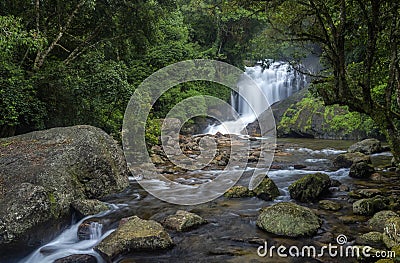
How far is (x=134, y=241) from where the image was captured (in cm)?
459

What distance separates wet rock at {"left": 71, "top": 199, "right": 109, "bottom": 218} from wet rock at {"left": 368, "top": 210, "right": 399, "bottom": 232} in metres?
4.78

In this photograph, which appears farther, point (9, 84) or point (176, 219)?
point (9, 84)

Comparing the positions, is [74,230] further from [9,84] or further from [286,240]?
[9,84]

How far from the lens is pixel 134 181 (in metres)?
9.06

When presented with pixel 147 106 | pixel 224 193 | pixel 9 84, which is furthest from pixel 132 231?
pixel 147 106

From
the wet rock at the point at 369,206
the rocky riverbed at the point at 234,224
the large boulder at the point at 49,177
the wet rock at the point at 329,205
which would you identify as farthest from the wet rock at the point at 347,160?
the large boulder at the point at 49,177

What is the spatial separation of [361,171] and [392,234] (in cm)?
507

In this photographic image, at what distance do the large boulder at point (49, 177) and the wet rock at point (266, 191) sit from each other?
3302mm

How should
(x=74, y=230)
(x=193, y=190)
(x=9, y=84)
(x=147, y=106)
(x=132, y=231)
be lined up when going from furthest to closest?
(x=147, y=106) → (x=193, y=190) → (x=9, y=84) → (x=74, y=230) → (x=132, y=231)

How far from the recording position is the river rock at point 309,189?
272 inches

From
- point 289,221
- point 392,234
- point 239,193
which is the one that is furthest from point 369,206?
point 239,193

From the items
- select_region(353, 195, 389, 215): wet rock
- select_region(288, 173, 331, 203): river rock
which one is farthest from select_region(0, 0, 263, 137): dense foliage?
select_region(353, 195, 389, 215): wet rock

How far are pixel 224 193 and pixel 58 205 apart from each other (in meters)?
3.77

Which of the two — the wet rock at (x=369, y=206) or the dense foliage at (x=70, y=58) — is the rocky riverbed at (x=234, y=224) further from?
the dense foliage at (x=70, y=58)
